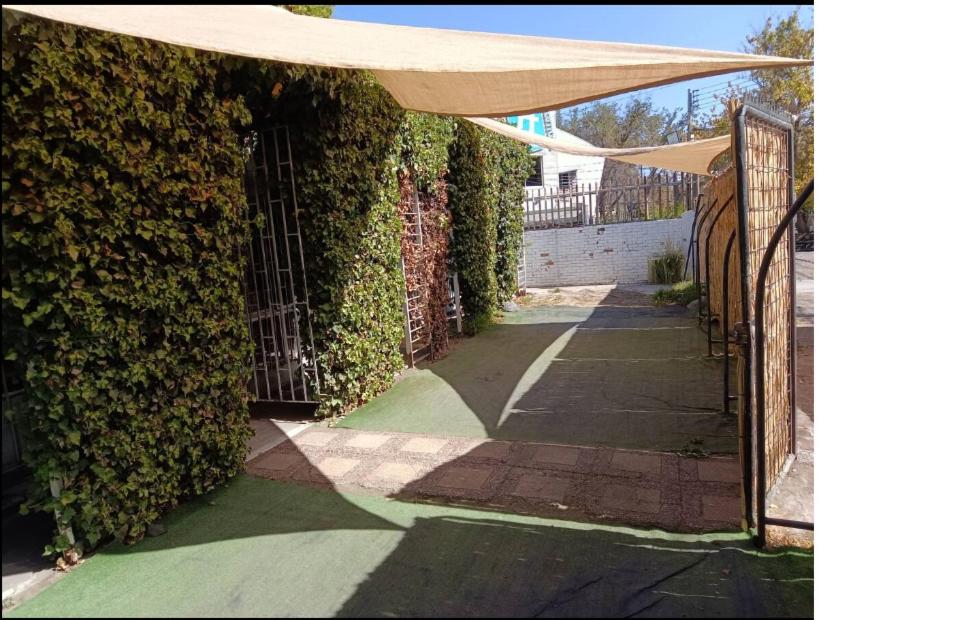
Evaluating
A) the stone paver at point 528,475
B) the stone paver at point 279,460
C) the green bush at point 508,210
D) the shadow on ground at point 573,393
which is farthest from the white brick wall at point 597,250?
the stone paver at point 279,460

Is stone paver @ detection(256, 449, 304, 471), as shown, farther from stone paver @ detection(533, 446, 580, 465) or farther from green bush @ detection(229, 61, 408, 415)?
stone paver @ detection(533, 446, 580, 465)

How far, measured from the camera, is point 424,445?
3938mm

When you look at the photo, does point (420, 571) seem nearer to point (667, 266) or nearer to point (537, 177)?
point (667, 266)

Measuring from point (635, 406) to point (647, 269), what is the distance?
9.23 m

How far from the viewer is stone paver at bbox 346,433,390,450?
3956mm

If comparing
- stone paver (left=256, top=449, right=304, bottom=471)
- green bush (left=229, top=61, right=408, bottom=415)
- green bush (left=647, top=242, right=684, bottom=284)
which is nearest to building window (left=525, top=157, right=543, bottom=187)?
green bush (left=647, top=242, right=684, bottom=284)

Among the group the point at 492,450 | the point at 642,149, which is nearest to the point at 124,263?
the point at 492,450

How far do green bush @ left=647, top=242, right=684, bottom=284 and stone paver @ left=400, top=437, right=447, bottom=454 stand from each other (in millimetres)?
9943

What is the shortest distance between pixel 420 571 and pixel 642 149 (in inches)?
215

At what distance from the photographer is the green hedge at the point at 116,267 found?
2.21m

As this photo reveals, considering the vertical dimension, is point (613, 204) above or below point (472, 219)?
above
